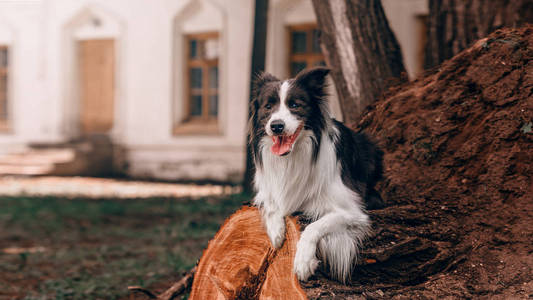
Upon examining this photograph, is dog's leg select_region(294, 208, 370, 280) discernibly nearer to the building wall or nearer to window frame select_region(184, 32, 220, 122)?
window frame select_region(184, 32, 220, 122)

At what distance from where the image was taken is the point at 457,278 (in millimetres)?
2799

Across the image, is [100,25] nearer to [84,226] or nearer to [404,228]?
→ [84,226]

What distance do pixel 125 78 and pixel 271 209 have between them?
12.9m

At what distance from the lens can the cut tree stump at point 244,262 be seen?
2.76 m

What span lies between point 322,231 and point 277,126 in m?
0.59

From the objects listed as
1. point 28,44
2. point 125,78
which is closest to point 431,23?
point 125,78

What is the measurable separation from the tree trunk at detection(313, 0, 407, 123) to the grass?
94.3 inches

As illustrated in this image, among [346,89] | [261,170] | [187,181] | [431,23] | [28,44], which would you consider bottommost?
[187,181]

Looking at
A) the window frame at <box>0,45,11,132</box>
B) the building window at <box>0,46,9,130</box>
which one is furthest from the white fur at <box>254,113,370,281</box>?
the building window at <box>0,46,9,130</box>

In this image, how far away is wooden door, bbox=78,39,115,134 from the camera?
50.2 ft

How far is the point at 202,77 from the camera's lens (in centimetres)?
1469

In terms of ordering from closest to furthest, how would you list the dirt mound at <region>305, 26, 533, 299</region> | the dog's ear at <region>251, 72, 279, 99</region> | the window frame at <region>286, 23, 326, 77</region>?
the dirt mound at <region>305, 26, 533, 299</region>, the dog's ear at <region>251, 72, 279, 99</region>, the window frame at <region>286, 23, 326, 77</region>

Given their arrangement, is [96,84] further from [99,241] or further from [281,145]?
[281,145]

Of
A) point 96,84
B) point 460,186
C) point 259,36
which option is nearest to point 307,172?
point 460,186
